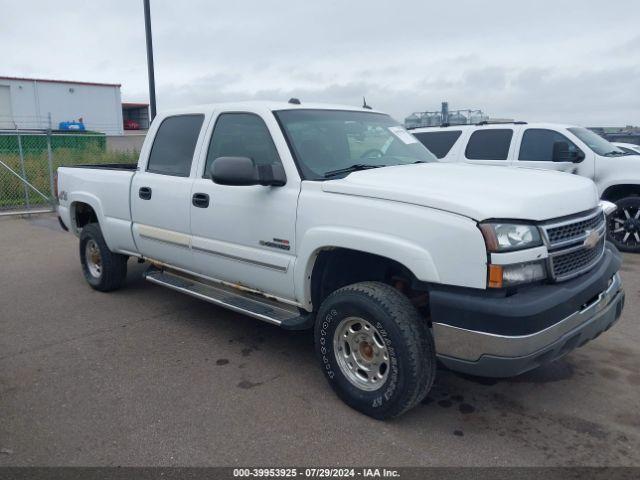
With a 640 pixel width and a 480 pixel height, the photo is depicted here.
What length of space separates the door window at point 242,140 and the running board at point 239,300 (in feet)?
3.21

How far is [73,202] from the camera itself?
6508mm

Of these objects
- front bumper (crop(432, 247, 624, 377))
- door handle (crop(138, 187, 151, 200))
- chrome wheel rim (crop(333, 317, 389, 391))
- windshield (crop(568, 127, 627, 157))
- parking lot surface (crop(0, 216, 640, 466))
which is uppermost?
windshield (crop(568, 127, 627, 157))

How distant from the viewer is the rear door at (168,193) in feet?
15.8

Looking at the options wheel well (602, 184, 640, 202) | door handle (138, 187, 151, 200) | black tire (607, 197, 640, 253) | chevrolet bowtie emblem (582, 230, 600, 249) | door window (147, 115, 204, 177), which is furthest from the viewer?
wheel well (602, 184, 640, 202)

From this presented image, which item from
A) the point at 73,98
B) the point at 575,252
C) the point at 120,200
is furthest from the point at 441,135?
the point at 73,98

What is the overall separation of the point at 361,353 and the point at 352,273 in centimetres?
62

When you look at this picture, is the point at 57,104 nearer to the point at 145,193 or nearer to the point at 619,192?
the point at 145,193

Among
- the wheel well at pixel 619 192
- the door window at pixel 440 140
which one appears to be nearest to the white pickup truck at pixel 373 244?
the door window at pixel 440 140

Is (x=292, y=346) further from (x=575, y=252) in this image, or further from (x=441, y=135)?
(x=441, y=135)

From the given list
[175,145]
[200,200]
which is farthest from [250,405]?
[175,145]

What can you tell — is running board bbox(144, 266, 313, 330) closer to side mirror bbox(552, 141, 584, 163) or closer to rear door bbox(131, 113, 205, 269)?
rear door bbox(131, 113, 205, 269)

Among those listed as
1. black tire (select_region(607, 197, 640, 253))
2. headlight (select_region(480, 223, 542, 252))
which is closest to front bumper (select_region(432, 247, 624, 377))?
headlight (select_region(480, 223, 542, 252))

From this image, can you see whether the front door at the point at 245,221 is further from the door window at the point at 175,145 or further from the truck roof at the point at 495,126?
the truck roof at the point at 495,126

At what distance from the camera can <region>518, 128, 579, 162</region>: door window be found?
847cm
